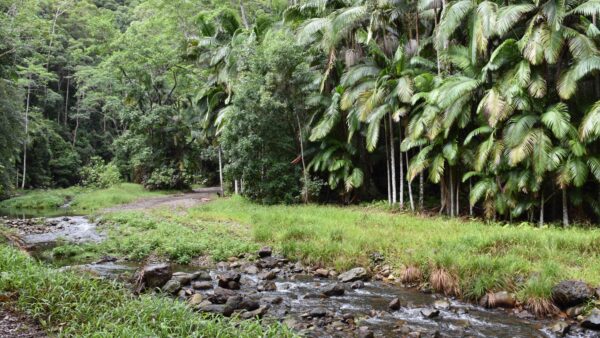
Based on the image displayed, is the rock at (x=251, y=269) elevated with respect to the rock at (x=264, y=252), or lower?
lower

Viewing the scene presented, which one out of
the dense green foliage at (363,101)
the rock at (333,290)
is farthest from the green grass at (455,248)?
the dense green foliage at (363,101)

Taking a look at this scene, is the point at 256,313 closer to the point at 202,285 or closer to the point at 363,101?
the point at 202,285

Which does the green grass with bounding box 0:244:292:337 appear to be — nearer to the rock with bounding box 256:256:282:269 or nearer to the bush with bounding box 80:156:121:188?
the rock with bounding box 256:256:282:269

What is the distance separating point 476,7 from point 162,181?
1067 inches

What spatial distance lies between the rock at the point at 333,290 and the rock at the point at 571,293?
4.29 m

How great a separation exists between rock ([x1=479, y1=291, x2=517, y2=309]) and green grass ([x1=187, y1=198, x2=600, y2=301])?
0.18m

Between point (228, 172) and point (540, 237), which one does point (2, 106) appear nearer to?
point (228, 172)

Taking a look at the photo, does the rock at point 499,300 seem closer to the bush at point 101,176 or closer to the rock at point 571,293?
the rock at point 571,293

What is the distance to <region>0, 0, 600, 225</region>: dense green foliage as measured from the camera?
1433 cm

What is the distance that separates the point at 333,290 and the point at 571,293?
4.72 m

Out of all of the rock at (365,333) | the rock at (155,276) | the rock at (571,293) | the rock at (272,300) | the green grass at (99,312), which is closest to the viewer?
the green grass at (99,312)

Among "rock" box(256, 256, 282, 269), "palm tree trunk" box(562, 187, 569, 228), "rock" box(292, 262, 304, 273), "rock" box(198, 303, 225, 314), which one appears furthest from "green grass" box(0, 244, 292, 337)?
"palm tree trunk" box(562, 187, 569, 228)

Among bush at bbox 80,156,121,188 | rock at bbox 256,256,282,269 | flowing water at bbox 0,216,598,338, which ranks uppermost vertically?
bush at bbox 80,156,121,188

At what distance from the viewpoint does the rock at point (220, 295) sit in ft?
30.5
